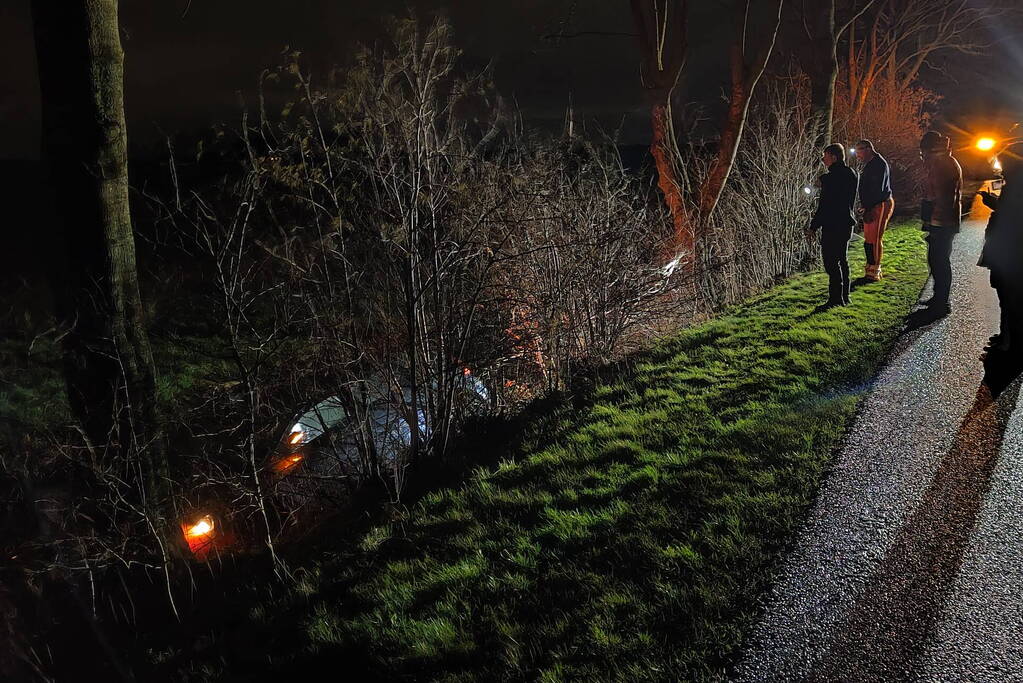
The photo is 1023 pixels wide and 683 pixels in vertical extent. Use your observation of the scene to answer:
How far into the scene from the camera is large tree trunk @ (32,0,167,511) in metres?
5.09

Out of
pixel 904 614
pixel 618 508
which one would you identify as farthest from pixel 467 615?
pixel 904 614

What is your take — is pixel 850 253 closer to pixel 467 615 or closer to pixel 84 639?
pixel 467 615

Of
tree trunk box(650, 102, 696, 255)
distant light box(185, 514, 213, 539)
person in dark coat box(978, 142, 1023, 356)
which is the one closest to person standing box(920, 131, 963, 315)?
person in dark coat box(978, 142, 1023, 356)

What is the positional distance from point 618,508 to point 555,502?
1.76 ft

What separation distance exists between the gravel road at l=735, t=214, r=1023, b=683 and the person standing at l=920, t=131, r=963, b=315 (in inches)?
98.8

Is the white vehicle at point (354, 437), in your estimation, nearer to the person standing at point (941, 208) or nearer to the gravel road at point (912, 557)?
the gravel road at point (912, 557)

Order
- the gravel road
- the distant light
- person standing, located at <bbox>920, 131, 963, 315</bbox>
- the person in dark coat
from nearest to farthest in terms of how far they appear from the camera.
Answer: the gravel road → the person in dark coat → the distant light → person standing, located at <bbox>920, 131, 963, 315</bbox>

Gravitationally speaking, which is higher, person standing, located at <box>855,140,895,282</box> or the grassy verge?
person standing, located at <box>855,140,895,282</box>

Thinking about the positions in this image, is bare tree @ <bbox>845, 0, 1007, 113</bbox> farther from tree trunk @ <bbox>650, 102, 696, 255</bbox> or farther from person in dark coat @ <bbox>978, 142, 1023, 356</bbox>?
person in dark coat @ <bbox>978, 142, 1023, 356</bbox>

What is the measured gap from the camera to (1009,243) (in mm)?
5680

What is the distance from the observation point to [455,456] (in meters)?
6.99

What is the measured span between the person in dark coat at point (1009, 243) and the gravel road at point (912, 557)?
0.65 metres

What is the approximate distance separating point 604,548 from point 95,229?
4302 millimetres

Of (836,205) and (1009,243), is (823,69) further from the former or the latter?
(1009,243)
